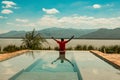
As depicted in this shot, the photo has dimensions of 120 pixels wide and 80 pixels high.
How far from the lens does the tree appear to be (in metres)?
19.2

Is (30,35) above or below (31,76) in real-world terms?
above

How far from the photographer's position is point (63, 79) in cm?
672

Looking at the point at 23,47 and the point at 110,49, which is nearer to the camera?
the point at 110,49

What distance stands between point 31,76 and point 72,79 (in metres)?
1.18

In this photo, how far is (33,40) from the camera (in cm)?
1936

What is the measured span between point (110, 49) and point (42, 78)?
1169 cm

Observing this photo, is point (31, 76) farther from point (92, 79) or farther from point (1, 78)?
point (92, 79)

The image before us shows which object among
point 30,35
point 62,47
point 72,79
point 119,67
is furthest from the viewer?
point 30,35

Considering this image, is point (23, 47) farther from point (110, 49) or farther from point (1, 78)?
point (1, 78)

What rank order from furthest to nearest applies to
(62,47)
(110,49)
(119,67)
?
1. (110,49)
2. (62,47)
3. (119,67)

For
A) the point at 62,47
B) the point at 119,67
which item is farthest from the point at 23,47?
the point at 119,67

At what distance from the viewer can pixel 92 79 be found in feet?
22.2

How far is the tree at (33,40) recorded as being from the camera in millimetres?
19234

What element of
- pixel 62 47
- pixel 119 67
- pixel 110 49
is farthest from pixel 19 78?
pixel 110 49
